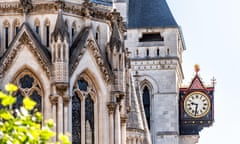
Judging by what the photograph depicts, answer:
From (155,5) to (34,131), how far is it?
7580 cm

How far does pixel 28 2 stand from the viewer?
40.6 metres

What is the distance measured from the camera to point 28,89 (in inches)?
1590

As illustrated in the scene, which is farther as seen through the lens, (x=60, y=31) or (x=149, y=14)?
(x=149, y=14)

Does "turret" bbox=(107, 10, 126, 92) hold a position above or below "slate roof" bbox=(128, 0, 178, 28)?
below

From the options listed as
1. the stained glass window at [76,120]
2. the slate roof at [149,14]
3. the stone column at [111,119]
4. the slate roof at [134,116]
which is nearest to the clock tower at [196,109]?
the slate roof at [149,14]

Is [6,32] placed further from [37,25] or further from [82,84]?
[82,84]

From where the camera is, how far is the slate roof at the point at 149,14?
88.9 metres

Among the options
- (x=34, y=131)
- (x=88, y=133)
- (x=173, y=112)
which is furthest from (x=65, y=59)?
(x=173, y=112)

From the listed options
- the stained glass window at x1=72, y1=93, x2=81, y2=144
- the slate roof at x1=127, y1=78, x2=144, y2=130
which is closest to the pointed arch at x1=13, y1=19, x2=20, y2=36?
the stained glass window at x1=72, y1=93, x2=81, y2=144

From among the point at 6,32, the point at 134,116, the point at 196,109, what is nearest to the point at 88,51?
the point at 6,32

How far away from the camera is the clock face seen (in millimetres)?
88762

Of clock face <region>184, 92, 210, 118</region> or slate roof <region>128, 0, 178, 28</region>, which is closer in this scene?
clock face <region>184, 92, 210, 118</region>

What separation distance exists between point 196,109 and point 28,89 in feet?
163

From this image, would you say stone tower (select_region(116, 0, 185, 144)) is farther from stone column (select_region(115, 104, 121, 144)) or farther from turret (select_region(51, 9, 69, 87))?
turret (select_region(51, 9, 69, 87))
